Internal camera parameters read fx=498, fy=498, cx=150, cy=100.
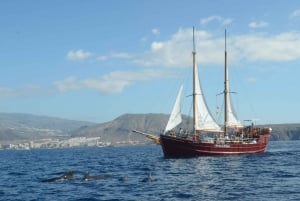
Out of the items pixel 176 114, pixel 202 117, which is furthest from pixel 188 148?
pixel 202 117

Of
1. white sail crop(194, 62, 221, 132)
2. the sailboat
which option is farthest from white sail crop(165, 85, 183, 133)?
white sail crop(194, 62, 221, 132)

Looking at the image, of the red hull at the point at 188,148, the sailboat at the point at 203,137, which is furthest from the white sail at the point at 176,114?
the red hull at the point at 188,148

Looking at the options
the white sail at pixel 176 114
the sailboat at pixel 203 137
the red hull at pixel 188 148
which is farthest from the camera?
the sailboat at pixel 203 137

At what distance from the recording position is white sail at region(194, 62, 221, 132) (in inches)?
3280

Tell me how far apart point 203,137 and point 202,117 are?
456 cm

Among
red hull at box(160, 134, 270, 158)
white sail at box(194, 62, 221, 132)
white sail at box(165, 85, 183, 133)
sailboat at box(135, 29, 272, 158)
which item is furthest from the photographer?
→ white sail at box(194, 62, 221, 132)

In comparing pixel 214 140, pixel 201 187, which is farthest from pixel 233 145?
pixel 201 187

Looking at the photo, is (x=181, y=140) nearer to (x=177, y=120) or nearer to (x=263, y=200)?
(x=177, y=120)

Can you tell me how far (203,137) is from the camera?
86375 mm

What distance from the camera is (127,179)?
4688cm

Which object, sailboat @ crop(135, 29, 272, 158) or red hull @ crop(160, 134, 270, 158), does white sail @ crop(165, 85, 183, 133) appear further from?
red hull @ crop(160, 134, 270, 158)

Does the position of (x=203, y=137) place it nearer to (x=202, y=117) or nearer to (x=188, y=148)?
(x=202, y=117)

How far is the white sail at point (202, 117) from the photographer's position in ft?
273

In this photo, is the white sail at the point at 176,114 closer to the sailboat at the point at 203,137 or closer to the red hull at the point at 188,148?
the sailboat at the point at 203,137
